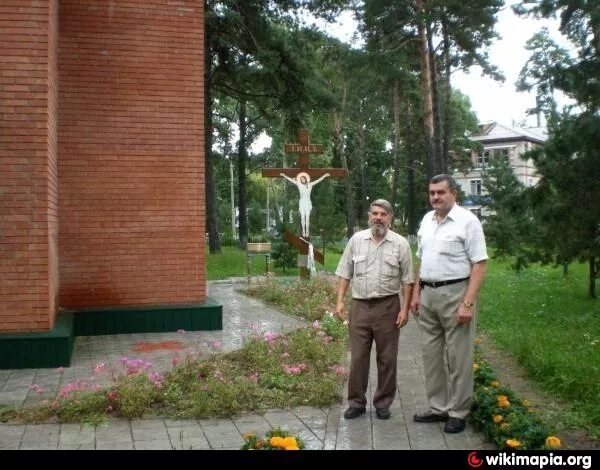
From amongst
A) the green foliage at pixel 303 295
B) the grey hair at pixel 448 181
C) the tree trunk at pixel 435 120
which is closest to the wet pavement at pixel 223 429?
the grey hair at pixel 448 181

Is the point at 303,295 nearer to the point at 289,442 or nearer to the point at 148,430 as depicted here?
the point at 148,430

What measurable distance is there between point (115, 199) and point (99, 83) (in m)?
1.52

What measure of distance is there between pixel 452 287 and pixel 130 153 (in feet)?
18.5

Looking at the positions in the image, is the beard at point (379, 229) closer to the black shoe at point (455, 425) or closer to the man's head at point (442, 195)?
the man's head at point (442, 195)

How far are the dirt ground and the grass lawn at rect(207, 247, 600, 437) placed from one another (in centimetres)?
8

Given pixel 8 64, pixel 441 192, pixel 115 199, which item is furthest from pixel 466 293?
pixel 115 199

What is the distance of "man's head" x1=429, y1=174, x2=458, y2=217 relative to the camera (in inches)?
196

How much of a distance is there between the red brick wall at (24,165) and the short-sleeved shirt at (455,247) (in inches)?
163

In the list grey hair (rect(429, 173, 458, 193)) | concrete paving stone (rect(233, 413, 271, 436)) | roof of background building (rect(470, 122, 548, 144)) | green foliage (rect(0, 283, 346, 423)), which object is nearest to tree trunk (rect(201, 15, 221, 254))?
green foliage (rect(0, 283, 346, 423))

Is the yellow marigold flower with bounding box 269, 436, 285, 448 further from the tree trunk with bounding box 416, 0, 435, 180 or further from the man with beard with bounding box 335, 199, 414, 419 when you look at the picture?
the tree trunk with bounding box 416, 0, 435, 180

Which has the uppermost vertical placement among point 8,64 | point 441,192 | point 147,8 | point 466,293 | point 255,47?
point 255,47

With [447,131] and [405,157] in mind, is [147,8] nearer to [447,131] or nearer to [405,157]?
[447,131]

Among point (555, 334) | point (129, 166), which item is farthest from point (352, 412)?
point (129, 166)

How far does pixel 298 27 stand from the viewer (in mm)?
20547
